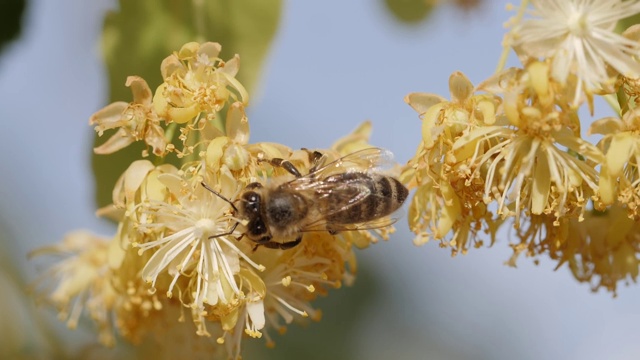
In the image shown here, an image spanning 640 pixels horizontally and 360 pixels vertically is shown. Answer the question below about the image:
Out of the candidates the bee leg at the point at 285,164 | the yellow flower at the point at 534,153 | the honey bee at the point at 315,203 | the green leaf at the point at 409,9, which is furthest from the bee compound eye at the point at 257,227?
the green leaf at the point at 409,9

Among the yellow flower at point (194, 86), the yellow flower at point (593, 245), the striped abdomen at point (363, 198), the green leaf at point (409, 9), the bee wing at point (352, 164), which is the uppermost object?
the yellow flower at point (194, 86)

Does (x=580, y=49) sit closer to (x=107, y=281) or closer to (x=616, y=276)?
(x=616, y=276)

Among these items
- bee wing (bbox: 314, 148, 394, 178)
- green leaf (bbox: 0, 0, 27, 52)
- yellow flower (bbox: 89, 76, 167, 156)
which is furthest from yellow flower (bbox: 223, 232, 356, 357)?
green leaf (bbox: 0, 0, 27, 52)

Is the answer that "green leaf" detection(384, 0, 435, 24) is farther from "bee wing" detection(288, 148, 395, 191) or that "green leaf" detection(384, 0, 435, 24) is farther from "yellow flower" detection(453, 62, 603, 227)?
"yellow flower" detection(453, 62, 603, 227)

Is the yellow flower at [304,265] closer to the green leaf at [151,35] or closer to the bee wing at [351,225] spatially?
the bee wing at [351,225]

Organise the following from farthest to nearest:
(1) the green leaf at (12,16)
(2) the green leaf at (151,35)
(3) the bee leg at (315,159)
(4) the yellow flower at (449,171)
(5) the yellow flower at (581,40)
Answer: (1) the green leaf at (12,16), (2) the green leaf at (151,35), (3) the bee leg at (315,159), (4) the yellow flower at (449,171), (5) the yellow flower at (581,40)

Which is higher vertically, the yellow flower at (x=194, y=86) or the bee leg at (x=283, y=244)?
the yellow flower at (x=194, y=86)

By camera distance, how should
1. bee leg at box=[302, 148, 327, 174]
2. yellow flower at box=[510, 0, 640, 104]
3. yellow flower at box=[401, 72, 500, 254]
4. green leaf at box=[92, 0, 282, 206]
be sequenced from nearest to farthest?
yellow flower at box=[510, 0, 640, 104], yellow flower at box=[401, 72, 500, 254], bee leg at box=[302, 148, 327, 174], green leaf at box=[92, 0, 282, 206]
